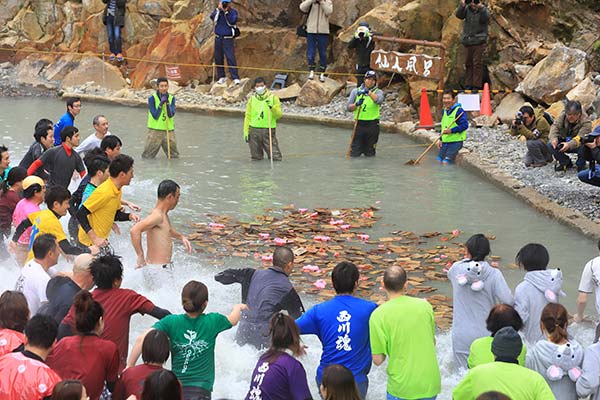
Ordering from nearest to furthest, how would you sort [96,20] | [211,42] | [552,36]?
[552,36] < [211,42] < [96,20]

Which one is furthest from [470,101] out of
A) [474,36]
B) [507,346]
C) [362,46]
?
[507,346]

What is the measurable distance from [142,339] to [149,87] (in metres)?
20.1

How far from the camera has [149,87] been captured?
25.0 m

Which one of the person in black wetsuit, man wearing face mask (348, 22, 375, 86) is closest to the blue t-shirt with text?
the person in black wetsuit

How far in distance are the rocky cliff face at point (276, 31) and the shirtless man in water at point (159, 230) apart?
1133 centimetres

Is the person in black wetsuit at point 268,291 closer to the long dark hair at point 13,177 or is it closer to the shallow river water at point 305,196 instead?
the shallow river water at point 305,196

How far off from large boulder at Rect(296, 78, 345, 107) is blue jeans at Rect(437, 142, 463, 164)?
583cm

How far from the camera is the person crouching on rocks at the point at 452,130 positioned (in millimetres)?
15805

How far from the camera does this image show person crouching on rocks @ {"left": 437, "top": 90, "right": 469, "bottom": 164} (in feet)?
51.9

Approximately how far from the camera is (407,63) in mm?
18766

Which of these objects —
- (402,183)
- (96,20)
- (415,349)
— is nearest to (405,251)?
(402,183)

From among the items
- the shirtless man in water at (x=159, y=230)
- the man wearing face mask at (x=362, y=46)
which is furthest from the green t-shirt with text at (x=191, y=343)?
the man wearing face mask at (x=362, y=46)

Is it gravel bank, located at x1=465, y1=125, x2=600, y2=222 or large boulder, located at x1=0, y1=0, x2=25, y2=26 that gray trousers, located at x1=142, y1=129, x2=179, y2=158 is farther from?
large boulder, located at x1=0, y1=0, x2=25, y2=26

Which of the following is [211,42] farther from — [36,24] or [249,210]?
[249,210]
